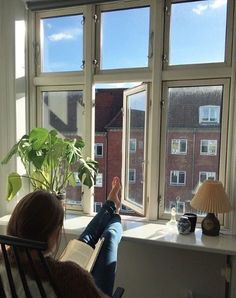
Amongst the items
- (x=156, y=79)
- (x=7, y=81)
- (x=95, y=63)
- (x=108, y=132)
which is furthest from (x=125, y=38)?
(x=7, y=81)

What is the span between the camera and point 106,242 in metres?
1.52

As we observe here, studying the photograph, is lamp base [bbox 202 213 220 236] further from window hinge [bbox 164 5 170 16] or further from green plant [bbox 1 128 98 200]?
window hinge [bbox 164 5 170 16]

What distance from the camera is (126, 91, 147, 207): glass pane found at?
216 cm

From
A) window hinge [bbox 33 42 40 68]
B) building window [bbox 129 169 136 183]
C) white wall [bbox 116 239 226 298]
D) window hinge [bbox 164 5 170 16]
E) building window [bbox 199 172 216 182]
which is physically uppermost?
window hinge [bbox 164 5 170 16]

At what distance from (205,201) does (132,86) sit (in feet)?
3.35

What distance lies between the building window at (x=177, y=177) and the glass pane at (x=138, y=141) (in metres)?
0.24

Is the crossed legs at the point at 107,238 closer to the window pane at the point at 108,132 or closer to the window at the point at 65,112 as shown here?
the window pane at the point at 108,132

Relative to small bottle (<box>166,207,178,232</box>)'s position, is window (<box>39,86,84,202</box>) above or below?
above

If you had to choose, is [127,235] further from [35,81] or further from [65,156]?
[35,81]

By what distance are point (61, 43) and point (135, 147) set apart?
1.04 metres

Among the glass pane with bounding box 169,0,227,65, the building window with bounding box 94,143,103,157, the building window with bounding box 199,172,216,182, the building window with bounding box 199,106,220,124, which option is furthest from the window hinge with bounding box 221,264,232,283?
the glass pane with bounding box 169,0,227,65

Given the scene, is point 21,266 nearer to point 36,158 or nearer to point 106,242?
point 106,242

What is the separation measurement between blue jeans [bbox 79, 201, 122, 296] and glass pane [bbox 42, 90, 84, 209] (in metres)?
0.57

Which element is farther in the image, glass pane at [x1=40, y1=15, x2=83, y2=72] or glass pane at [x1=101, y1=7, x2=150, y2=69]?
glass pane at [x1=40, y1=15, x2=83, y2=72]
